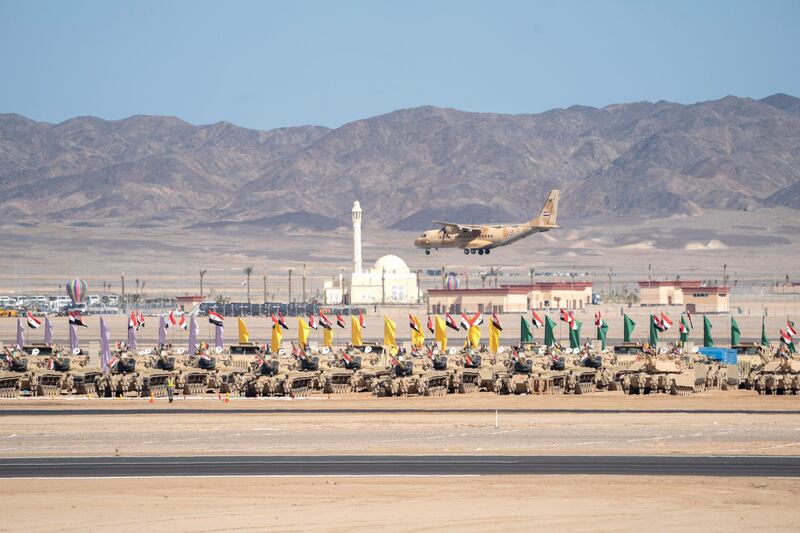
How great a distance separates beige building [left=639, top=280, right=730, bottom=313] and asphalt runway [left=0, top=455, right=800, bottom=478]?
105971 mm

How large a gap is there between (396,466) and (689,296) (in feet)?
367

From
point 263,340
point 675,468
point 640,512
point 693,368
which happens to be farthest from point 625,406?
point 263,340

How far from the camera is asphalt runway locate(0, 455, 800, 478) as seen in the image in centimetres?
3253

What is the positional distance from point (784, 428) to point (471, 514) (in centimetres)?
1747

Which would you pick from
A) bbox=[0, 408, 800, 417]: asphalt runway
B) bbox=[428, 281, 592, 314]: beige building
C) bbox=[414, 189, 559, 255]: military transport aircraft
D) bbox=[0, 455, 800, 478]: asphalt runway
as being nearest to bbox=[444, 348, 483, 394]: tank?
bbox=[0, 408, 800, 417]: asphalt runway

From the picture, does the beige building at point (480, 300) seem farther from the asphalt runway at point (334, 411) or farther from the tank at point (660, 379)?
the asphalt runway at point (334, 411)

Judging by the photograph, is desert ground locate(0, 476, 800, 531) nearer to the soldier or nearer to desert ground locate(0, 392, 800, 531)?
desert ground locate(0, 392, 800, 531)

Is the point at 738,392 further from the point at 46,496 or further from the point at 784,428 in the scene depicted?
the point at 46,496

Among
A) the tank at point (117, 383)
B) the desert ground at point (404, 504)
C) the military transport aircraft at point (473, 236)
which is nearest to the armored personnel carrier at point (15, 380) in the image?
the tank at point (117, 383)

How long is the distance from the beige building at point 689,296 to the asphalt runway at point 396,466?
106 meters

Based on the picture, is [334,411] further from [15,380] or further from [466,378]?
[15,380]

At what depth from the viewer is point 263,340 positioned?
4250 inches

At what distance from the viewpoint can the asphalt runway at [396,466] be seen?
3253 centimetres

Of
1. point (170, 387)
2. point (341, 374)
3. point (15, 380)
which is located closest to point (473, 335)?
point (341, 374)
